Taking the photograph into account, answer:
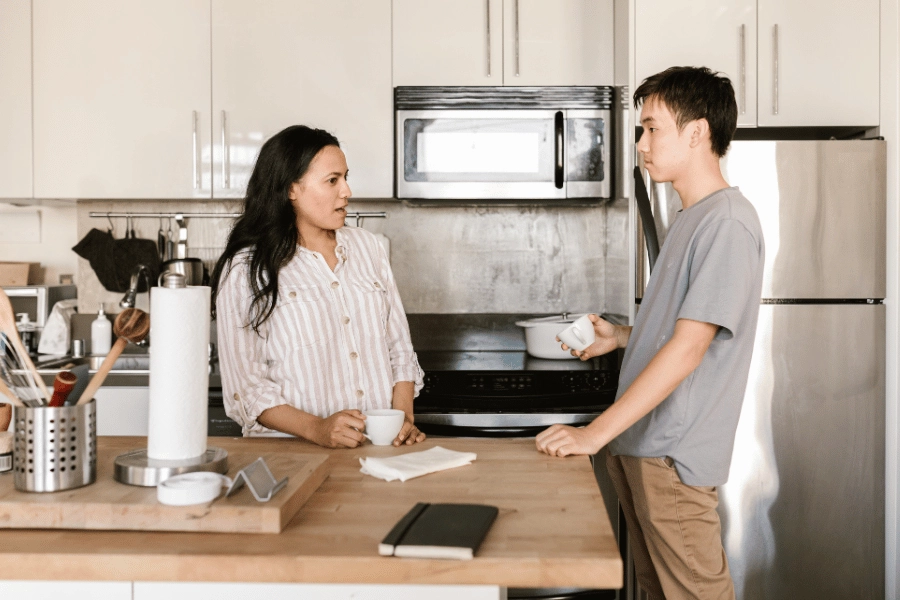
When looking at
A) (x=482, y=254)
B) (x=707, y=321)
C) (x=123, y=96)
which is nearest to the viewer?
(x=707, y=321)

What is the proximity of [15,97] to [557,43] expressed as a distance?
1.91 m

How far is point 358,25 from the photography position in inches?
110

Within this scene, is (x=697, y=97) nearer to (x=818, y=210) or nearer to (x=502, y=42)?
(x=818, y=210)

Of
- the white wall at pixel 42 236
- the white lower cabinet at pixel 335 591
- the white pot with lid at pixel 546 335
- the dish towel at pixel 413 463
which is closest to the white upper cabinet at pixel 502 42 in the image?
the white pot with lid at pixel 546 335

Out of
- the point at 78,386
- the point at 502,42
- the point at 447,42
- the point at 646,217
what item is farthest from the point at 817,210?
the point at 78,386

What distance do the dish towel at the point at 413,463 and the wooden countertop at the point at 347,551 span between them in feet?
0.26

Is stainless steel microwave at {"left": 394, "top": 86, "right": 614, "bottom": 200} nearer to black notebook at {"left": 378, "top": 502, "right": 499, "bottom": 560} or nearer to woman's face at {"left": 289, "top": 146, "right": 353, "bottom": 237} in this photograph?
woman's face at {"left": 289, "top": 146, "right": 353, "bottom": 237}

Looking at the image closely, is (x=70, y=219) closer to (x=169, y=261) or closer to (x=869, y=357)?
(x=169, y=261)

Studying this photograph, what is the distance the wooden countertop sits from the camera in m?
0.92

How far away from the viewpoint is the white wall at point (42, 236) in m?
3.23

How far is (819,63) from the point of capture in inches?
97.5

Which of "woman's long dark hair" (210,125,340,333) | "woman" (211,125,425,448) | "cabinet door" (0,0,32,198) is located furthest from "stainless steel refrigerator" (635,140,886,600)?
"cabinet door" (0,0,32,198)

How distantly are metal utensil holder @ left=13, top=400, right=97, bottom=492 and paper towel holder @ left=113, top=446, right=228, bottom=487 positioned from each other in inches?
2.3

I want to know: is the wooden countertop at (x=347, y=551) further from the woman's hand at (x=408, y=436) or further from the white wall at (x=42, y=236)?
the white wall at (x=42, y=236)
